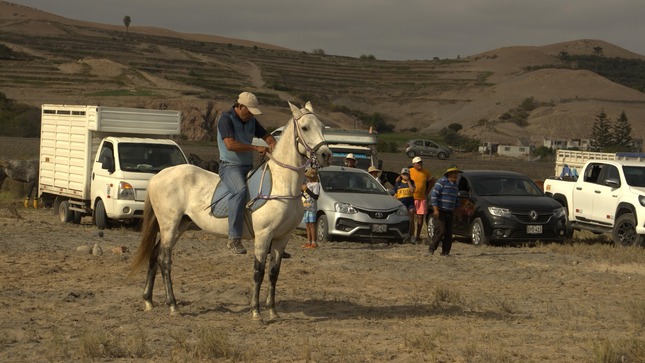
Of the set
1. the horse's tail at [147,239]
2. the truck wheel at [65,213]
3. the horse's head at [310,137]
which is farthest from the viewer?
the truck wheel at [65,213]

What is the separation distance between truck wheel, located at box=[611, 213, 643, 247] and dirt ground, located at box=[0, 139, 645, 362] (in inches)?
44.7

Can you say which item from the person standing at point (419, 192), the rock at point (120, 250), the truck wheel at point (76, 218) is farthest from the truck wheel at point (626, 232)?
the truck wheel at point (76, 218)

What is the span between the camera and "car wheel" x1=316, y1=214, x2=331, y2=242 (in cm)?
2134

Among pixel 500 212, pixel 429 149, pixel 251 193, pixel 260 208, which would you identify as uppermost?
pixel 251 193

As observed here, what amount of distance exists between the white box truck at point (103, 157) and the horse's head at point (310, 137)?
→ 11.0 m

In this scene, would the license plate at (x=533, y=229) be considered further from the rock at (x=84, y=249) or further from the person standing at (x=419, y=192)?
the rock at (x=84, y=249)

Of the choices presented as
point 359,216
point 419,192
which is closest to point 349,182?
point 419,192

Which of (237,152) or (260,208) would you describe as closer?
(260,208)

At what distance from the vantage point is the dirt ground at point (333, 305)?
9766mm

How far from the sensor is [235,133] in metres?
11.9

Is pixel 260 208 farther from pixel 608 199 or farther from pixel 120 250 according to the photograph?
pixel 608 199

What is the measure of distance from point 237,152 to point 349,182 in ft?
36.7

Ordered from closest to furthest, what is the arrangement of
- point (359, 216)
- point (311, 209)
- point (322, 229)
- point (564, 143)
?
point (311, 209) < point (359, 216) < point (322, 229) < point (564, 143)

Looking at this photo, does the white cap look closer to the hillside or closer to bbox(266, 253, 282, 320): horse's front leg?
bbox(266, 253, 282, 320): horse's front leg
